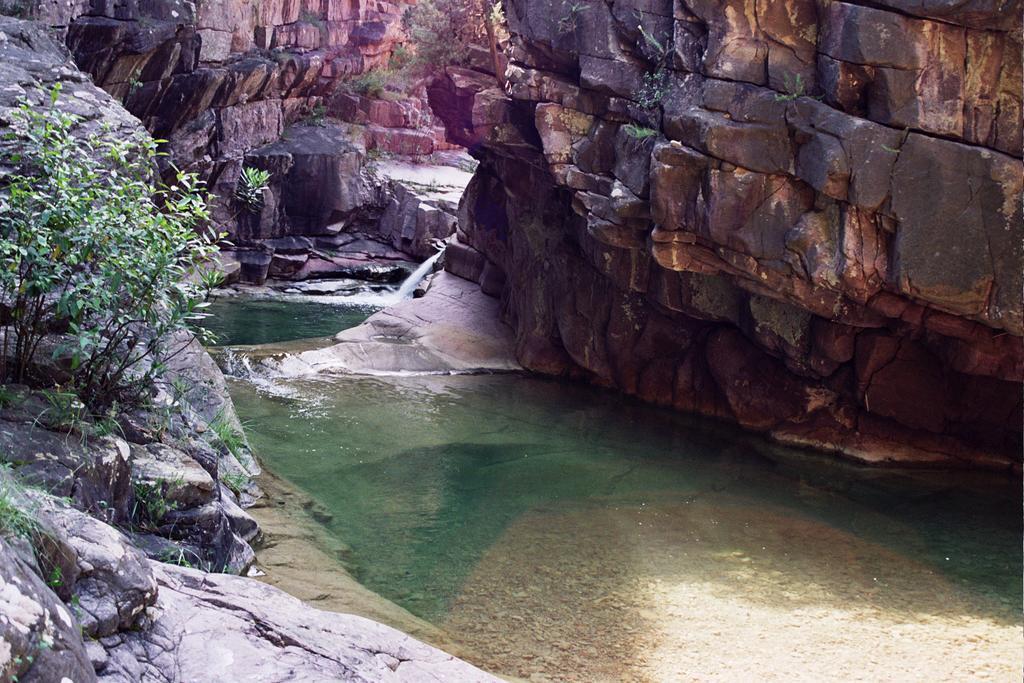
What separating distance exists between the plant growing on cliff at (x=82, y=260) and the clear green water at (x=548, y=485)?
9.04 feet

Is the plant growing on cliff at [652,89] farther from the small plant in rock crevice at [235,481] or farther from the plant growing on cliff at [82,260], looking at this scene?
the plant growing on cliff at [82,260]

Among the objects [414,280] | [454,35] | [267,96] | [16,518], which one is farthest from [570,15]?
[267,96]

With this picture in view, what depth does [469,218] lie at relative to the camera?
62.2ft

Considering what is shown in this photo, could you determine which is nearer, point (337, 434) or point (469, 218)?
point (337, 434)

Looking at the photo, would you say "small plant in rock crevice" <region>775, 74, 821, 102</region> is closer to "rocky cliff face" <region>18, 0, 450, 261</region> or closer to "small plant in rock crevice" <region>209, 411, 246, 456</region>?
"small plant in rock crevice" <region>209, 411, 246, 456</region>

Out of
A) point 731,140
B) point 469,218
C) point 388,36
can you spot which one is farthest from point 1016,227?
point 388,36

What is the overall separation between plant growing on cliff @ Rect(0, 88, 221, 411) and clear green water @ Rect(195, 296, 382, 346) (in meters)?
11.0

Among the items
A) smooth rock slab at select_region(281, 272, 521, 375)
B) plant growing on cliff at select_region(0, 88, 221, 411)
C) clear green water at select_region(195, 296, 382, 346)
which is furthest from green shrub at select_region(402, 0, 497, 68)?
plant growing on cliff at select_region(0, 88, 221, 411)

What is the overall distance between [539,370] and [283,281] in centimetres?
1029

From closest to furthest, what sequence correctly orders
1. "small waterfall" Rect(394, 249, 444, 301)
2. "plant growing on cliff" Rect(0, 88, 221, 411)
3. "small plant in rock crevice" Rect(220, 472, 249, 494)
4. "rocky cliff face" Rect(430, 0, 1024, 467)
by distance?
"plant growing on cliff" Rect(0, 88, 221, 411)
"small plant in rock crevice" Rect(220, 472, 249, 494)
"rocky cliff face" Rect(430, 0, 1024, 467)
"small waterfall" Rect(394, 249, 444, 301)

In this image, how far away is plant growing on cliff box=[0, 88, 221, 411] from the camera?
5.51 m

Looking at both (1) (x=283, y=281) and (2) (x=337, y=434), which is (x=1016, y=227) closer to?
(2) (x=337, y=434)

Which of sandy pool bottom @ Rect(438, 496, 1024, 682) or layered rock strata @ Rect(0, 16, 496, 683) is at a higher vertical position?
layered rock strata @ Rect(0, 16, 496, 683)

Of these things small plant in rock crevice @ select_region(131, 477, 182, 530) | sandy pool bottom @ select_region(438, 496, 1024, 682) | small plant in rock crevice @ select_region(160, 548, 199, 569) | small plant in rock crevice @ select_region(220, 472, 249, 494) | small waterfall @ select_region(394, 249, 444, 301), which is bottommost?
small waterfall @ select_region(394, 249, 444, 301)
